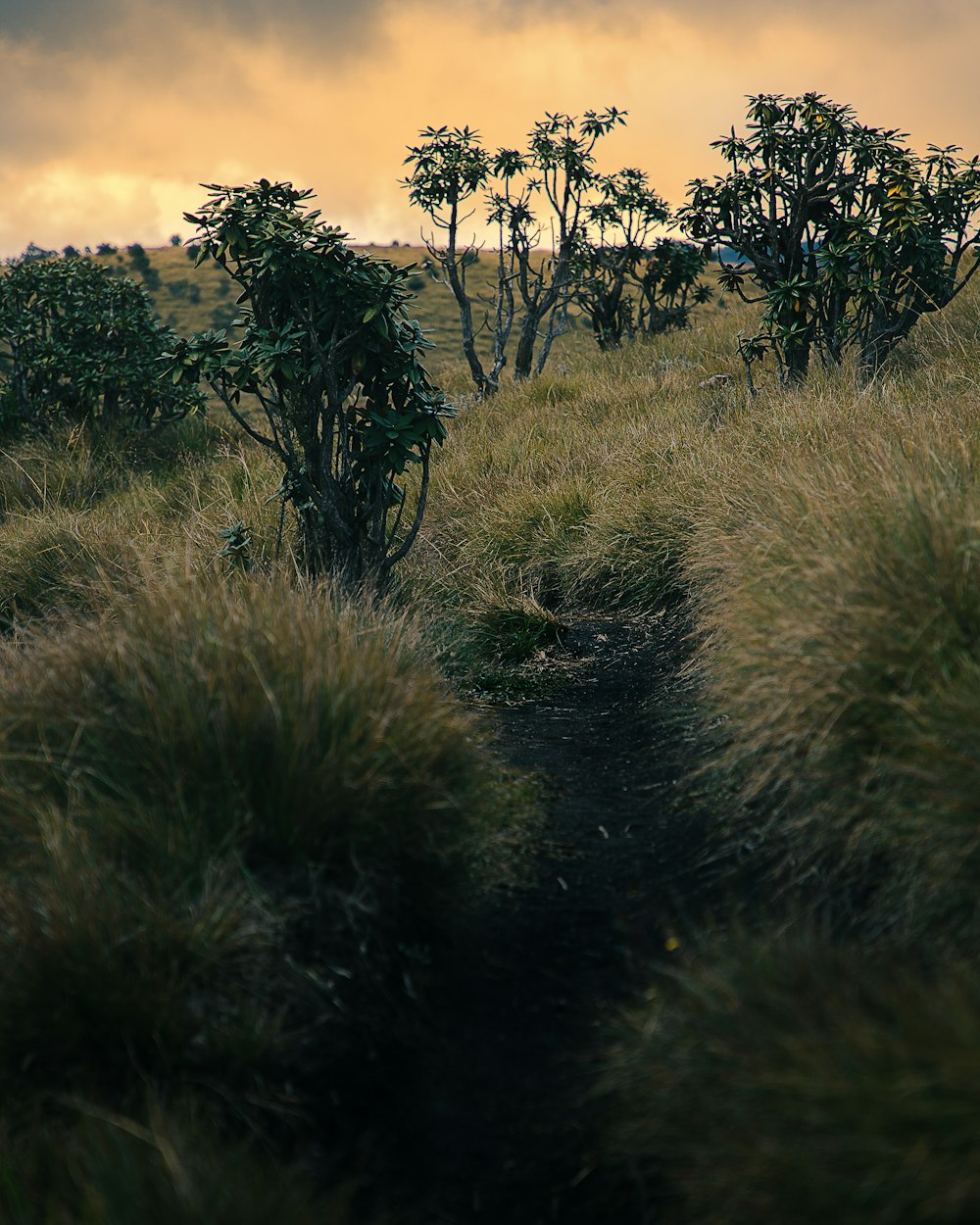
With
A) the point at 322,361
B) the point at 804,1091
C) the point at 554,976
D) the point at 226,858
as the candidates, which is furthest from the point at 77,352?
the point at 804,1091

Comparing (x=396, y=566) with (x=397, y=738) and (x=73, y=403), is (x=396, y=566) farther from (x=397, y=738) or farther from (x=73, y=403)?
(x=73, y=403)

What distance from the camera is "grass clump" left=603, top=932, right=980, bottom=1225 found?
163 centimetres

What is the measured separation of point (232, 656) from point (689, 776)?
65.3 inches

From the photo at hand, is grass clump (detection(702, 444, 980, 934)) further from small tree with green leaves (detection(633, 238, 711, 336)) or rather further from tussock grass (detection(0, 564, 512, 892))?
small tree with green leaves (detection(633, 238, 711, 336))

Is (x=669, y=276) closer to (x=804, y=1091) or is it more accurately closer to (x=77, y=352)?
(x=77, y=352)

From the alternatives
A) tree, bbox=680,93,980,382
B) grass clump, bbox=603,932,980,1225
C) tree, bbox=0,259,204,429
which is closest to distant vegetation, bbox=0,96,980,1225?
grass clump, bbox=603,932,980,1225

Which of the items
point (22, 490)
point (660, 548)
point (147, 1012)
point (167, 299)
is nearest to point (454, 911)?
point (147, 1012)

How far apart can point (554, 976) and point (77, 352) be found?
10864mm

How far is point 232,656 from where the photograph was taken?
3027mm

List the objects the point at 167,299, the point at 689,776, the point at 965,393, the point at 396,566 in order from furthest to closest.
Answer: the point at 167,299, the point at 396,566, the point at 965,393, the point at 689,776

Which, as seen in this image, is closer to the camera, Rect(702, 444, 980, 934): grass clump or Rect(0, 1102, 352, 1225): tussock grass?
Rect(0, 1102, 352, 1225): tussock grass

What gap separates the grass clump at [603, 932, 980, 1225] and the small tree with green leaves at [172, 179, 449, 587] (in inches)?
143

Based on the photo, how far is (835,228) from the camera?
335 inches

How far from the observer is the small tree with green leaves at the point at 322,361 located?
17.3 ft
